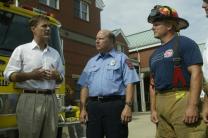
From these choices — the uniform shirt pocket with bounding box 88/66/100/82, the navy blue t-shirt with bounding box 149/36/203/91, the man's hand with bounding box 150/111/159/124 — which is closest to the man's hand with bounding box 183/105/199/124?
the navy blue t-shirt with bounding box 149/36/203/91

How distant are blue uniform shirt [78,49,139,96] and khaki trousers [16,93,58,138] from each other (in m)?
0.68

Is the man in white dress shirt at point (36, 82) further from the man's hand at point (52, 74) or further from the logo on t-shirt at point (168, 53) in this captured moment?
the logo on t-shirt at point (168, 53)

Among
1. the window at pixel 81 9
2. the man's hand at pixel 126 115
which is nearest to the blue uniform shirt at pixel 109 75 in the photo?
the man's hand at pixel 126 115

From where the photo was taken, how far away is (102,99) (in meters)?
4.86

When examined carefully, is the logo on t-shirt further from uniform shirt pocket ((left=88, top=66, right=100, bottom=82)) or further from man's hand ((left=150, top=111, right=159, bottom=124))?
uniform shirt pocket ((left=88, top=66, right=100, bottom=82))

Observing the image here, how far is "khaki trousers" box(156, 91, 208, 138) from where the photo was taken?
12.8 ft

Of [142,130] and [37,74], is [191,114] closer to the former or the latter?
[37,74]

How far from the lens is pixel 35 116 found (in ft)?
14.6

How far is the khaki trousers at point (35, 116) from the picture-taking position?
14.6 ft

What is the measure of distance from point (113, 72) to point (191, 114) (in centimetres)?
137

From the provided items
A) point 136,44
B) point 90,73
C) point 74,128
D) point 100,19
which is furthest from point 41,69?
point 136,44

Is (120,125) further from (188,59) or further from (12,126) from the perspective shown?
(12,126)

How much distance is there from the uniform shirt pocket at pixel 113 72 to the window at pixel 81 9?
60.7 ft

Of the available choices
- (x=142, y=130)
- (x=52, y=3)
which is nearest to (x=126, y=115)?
(x=142, y=130)
